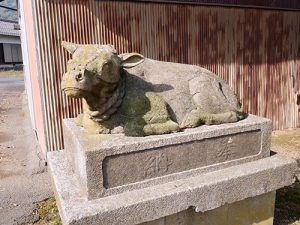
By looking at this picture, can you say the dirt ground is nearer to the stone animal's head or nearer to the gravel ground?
the gravel ground

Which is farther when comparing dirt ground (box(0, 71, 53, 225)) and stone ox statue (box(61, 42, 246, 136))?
dirt ground (box(0, 71, 53, 225))

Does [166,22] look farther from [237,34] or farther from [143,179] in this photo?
[143,179]

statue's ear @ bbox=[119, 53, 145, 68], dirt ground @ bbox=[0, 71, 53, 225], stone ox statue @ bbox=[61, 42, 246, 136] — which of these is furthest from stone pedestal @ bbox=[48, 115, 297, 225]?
dirt ground @ bbox=[0, 71, 53, 225]

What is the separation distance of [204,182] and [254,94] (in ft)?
17.2

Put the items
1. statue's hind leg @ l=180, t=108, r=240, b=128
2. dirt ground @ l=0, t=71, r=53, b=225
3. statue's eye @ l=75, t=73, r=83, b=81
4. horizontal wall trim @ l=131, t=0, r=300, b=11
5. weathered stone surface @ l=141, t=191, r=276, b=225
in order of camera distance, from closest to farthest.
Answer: statue's eye @ l=75, t=73, r=83, b=81 < weathered stone surface @ l=141, t=191, r=276, b=225 < statue's hind leg @ l=180, t=108, r=240, b=128 < dirt ground @ l=0, t=71, r=53, b=225 < horizontal wall trim @ l=131, t=0, r=300, b=11

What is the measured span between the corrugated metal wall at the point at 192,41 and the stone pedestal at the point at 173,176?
1994 mm

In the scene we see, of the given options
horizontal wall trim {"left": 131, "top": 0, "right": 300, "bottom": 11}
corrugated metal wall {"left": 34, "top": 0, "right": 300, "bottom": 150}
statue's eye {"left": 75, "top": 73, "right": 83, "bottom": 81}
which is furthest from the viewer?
horizontal wall trim {"left": 131, "top": 0, "right": 300, "bottom": 11}

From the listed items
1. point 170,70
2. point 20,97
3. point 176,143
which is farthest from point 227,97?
point 20,97

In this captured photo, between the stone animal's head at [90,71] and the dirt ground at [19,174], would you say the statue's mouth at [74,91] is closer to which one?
the stone animal's head at [90,71]

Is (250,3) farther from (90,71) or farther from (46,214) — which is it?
(46,214)

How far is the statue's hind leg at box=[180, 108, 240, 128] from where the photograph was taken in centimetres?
329

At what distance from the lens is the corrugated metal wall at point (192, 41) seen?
5.21 metres

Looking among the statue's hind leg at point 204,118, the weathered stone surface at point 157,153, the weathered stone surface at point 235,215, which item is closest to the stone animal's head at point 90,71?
the weathered stone surface at point 157,153

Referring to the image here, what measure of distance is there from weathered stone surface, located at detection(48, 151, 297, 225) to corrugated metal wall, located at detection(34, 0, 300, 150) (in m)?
2.05
